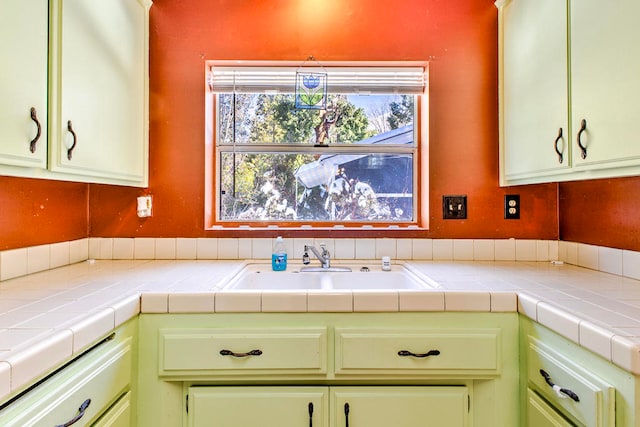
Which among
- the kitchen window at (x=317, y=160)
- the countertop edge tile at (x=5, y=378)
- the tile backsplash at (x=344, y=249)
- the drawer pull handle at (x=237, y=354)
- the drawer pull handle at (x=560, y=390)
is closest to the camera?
the countertop edge tile at (x=5, y=378)

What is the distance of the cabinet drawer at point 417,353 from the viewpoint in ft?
4.24

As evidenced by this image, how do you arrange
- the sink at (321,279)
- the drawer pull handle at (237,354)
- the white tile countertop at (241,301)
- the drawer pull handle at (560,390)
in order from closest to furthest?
1. the white tile countertop at (241,301)
2. the drawer pull handle at (560,390)
3. the drawer pull handle at (237,354)
4. the sink at (321,279)

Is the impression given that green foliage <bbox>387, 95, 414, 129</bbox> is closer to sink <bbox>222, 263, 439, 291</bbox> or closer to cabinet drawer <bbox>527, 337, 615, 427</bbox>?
sink <bbox>222, 263, 439, 291</bbox>

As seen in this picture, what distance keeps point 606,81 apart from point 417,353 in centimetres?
111

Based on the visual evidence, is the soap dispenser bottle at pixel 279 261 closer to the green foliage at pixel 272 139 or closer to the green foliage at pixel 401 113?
the green foliage at pixel 272 139

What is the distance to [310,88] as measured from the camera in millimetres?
2043

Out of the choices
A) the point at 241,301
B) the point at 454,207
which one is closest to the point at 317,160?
the point at 454,207

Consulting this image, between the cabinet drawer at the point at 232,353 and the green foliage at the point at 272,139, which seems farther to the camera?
the green foliage at the point at 272,139

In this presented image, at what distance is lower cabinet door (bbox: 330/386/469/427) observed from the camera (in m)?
1.30

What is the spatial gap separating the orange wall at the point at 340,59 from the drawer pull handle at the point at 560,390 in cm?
95

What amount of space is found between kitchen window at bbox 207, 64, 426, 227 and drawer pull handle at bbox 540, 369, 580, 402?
1.06 meters

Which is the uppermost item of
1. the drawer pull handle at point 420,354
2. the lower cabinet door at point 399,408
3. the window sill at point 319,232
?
the window sill at point 319,232

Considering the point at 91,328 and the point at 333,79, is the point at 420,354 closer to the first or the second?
the point at 91,328

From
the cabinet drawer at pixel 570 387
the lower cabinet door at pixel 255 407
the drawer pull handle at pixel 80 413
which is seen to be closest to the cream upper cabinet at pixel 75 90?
the drawer pull handle at pixel 80 413
